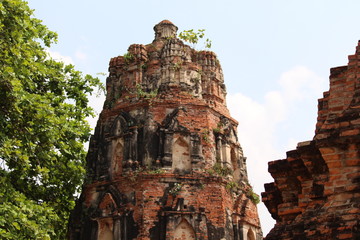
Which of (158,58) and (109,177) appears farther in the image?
(158,58)

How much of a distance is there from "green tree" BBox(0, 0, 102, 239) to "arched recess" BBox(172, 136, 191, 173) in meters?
2.20

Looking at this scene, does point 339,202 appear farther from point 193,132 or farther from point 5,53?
point 193,132

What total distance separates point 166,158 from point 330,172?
29.3ft

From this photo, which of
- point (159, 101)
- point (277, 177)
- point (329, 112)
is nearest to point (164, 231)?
point (159, 101)

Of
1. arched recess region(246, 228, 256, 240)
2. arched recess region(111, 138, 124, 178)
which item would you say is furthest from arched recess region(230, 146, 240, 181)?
arched recess region(111, 138, 124, 178)

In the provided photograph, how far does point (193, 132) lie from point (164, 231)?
270 cm

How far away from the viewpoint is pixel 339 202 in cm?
420

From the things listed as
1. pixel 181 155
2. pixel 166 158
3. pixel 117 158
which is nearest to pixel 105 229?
pixel 117 158

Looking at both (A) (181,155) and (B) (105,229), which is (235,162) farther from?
(B) (105,229)

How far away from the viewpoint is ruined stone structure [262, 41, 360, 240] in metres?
4.11

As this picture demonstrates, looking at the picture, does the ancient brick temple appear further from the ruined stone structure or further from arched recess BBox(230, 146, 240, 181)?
the ruined stone structure

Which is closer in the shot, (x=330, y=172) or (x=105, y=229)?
(x=330, y=172)

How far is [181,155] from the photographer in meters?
13.3

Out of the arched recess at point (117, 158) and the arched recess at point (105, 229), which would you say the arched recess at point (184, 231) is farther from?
the arched recess at point (117, 158)
